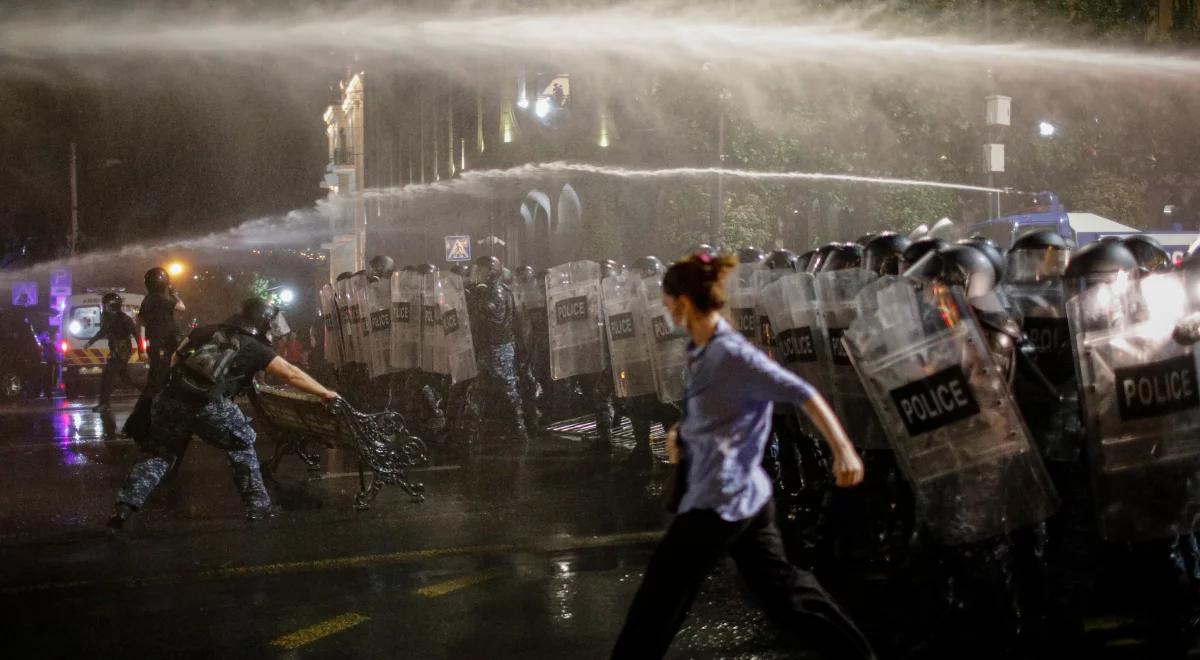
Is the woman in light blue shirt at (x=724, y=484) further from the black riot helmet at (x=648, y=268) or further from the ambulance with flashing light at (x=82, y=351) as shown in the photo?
the ambulance with flashing light at (x=82, y=351)

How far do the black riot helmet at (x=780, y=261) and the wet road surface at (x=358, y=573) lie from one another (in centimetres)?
190

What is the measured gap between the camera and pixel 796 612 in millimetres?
3785

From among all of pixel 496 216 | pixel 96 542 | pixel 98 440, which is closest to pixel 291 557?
pixel 96 542

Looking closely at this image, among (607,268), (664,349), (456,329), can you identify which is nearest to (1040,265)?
(664,349)

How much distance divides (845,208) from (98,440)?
14.2m

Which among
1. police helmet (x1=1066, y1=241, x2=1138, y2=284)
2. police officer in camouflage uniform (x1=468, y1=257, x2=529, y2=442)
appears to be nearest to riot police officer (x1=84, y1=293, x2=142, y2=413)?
police officer in camouflage uniform (x1=468, y1=257, x2=529, y2=442)

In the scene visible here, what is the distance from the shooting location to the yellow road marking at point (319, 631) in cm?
507

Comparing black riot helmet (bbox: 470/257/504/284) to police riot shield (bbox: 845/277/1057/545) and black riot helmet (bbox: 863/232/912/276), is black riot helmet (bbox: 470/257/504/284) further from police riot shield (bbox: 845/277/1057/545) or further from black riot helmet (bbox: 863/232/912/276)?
police riot shield (bbox: 845/277/1057/545)

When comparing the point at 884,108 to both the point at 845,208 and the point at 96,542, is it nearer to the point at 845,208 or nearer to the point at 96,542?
the point at 845,208

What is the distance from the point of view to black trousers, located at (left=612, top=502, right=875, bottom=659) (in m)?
3.68

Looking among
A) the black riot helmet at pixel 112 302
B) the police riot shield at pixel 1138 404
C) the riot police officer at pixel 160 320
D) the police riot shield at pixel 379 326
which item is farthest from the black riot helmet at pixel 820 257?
the black riot helmet at pixel 112 302

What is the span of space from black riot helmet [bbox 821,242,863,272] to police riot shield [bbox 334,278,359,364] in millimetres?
7827

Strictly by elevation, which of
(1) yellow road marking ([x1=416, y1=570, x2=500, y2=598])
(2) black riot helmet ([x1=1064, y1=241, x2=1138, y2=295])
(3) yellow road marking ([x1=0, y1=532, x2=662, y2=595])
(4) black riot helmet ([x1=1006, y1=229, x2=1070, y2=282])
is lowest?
(1) yellow road marking ([x1=416, y1=570, x2=500, y2=598])

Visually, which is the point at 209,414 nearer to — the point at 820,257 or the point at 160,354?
the point at 820,257
